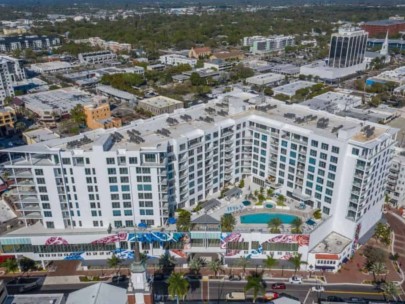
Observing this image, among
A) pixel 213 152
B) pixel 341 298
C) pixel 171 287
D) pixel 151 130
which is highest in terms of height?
pixel 151 130

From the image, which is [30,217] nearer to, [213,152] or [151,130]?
[151,130]

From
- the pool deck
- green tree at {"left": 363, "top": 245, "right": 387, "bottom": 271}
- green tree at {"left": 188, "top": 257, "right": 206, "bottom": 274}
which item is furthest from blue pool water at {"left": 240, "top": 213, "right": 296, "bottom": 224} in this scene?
green tree at {"left": 363, "top": 245, "right": 387, "bottom": 271}

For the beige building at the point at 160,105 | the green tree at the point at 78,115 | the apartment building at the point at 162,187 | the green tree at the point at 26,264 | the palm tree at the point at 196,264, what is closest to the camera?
the apartment building at the point at 162,187

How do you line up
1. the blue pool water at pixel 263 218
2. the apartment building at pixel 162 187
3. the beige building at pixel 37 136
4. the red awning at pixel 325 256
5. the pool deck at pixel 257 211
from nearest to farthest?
1. the apartment building at pixel 162 187
2. the red awning at pixel 325 256
3. the pool deck at pixel 257 211
4. the blue pool water at pixel 263 218
5. the beige building at pixel 37 136

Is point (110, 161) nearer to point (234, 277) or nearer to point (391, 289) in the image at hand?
point (234, 277)

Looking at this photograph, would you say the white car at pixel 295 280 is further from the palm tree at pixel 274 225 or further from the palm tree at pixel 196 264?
the palm tree at pixel 196 264

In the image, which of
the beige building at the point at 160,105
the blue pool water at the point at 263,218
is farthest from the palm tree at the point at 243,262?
the beige building at the point at 160,105

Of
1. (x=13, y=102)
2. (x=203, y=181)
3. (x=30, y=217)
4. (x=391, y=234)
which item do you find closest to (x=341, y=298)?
(x=391, y=234)
